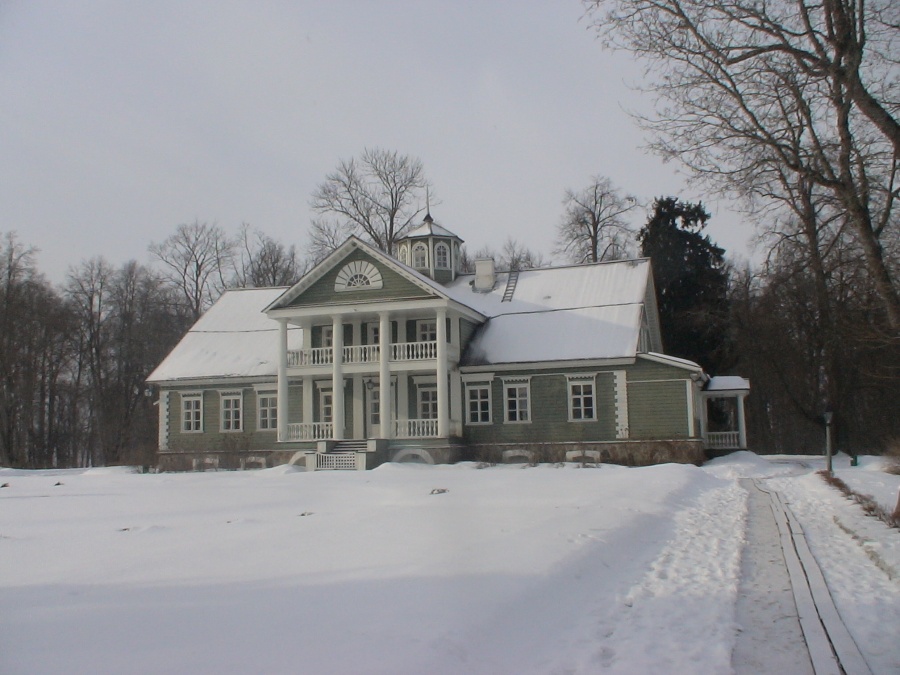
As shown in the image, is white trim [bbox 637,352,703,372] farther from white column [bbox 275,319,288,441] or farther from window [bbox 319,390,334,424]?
white column [bbox 275,319,288,441]

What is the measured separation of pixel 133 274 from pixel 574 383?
3304cm

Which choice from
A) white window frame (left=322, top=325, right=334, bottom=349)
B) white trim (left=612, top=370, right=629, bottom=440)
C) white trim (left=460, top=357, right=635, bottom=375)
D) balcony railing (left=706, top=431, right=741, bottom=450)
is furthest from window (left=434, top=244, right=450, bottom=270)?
balcony railing (left=706, top=431, right=741, bottom=450)

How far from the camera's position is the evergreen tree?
3997cm

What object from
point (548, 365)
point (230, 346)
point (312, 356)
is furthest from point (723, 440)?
point (230, 346)

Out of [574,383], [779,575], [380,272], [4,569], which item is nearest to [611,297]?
[574,383]

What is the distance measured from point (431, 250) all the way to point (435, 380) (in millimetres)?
7681

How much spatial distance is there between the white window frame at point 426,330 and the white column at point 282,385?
486 centimetres

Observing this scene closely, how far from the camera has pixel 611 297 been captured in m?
33.1

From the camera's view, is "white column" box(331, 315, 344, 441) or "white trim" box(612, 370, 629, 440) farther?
"white column" box(331, 315, 344, 441)

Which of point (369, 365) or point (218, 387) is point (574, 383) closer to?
point (369, 365)

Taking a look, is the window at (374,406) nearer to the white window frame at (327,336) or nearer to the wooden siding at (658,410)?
the white window frame at (327,336)

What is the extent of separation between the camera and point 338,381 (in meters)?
30.6

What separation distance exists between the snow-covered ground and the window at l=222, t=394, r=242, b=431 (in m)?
19.2

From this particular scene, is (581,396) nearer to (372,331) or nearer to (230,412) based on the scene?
(372,331)
